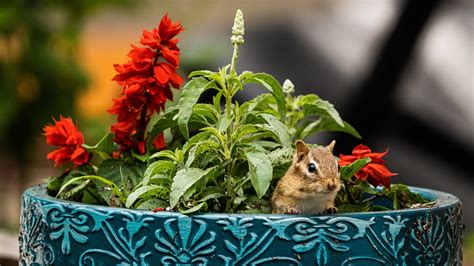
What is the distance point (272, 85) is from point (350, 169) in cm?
29

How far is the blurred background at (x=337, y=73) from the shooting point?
6039mm

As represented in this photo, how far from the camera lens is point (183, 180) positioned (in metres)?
2.04

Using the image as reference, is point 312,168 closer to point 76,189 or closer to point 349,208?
point 349,208

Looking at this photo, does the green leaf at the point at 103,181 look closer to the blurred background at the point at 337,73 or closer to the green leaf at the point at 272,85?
the green leaf at the point at 272,85

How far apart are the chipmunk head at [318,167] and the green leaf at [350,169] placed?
75 millimetres

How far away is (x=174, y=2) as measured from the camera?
7.74 m

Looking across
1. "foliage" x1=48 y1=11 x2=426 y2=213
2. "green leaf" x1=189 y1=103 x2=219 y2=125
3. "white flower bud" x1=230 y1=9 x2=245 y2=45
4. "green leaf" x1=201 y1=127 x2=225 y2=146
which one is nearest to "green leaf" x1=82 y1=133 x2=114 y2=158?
"foliage" x1=48 y1=11 x2=426 y2=213

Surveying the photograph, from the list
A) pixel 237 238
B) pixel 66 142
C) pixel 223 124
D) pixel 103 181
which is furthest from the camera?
pixel 66 142

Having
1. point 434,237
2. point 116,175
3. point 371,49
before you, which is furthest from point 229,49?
point 434,237

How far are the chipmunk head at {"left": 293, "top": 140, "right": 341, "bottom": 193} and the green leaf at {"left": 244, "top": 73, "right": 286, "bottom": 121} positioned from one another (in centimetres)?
18

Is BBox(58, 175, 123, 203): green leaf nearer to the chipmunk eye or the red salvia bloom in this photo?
the red salvia bloom

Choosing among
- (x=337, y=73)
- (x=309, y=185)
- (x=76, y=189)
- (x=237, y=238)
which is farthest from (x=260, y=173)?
(x=337, y=73)

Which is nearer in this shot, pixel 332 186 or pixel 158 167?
pixel 332 186

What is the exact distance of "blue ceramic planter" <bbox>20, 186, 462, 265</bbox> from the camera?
1.89 metres
